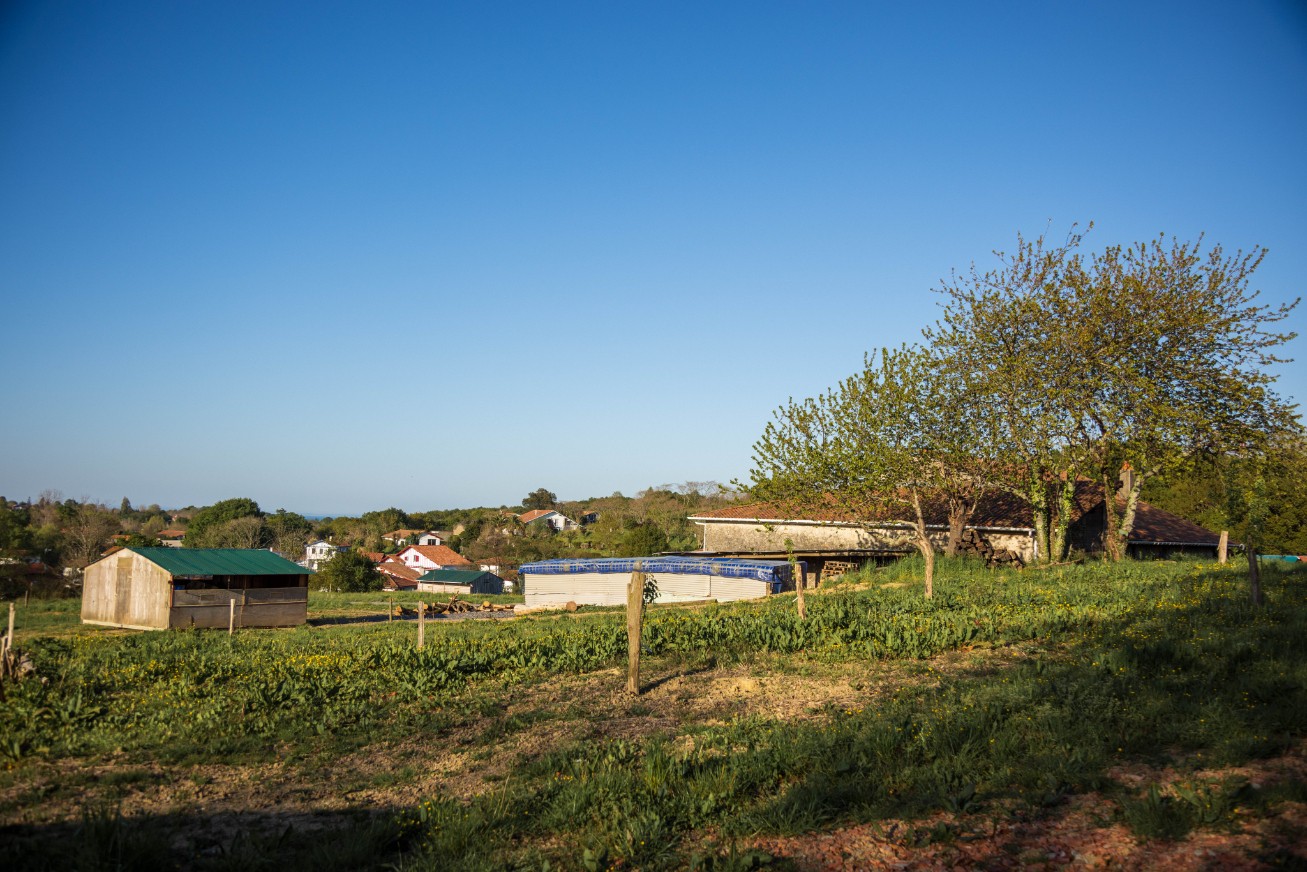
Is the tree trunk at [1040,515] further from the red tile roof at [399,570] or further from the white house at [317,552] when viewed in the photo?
the white house at [317,552]

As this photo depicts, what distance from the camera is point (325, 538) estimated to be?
418 ft

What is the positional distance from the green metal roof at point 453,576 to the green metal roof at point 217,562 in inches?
1371

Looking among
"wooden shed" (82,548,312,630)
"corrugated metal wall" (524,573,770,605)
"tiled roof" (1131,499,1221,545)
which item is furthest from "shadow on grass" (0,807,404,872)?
"tiled roof" (1131,499,1221,545)

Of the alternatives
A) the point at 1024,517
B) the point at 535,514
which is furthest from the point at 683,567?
the point at 535,514

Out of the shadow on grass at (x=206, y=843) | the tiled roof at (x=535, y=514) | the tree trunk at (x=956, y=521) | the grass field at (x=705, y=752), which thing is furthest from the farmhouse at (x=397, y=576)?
the shadow on grass at (x=206, y=843)

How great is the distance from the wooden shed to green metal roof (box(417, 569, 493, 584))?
3539 cm

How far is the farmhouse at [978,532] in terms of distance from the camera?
39.2 meters

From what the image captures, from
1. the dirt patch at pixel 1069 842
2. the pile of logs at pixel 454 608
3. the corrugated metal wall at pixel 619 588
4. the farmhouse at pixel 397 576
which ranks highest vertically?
the dirt patch at pixel 1069 842

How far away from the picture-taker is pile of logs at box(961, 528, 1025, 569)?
38.4m

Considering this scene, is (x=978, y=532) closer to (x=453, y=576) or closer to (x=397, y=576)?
(x=453, y=576)

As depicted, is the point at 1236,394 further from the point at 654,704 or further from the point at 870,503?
the point at 654,704

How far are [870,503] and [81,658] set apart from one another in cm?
2836

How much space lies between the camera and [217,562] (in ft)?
120

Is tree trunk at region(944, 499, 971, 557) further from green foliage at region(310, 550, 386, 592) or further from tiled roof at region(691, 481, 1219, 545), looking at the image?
green foliage at region(310, 550, 386, 592)
